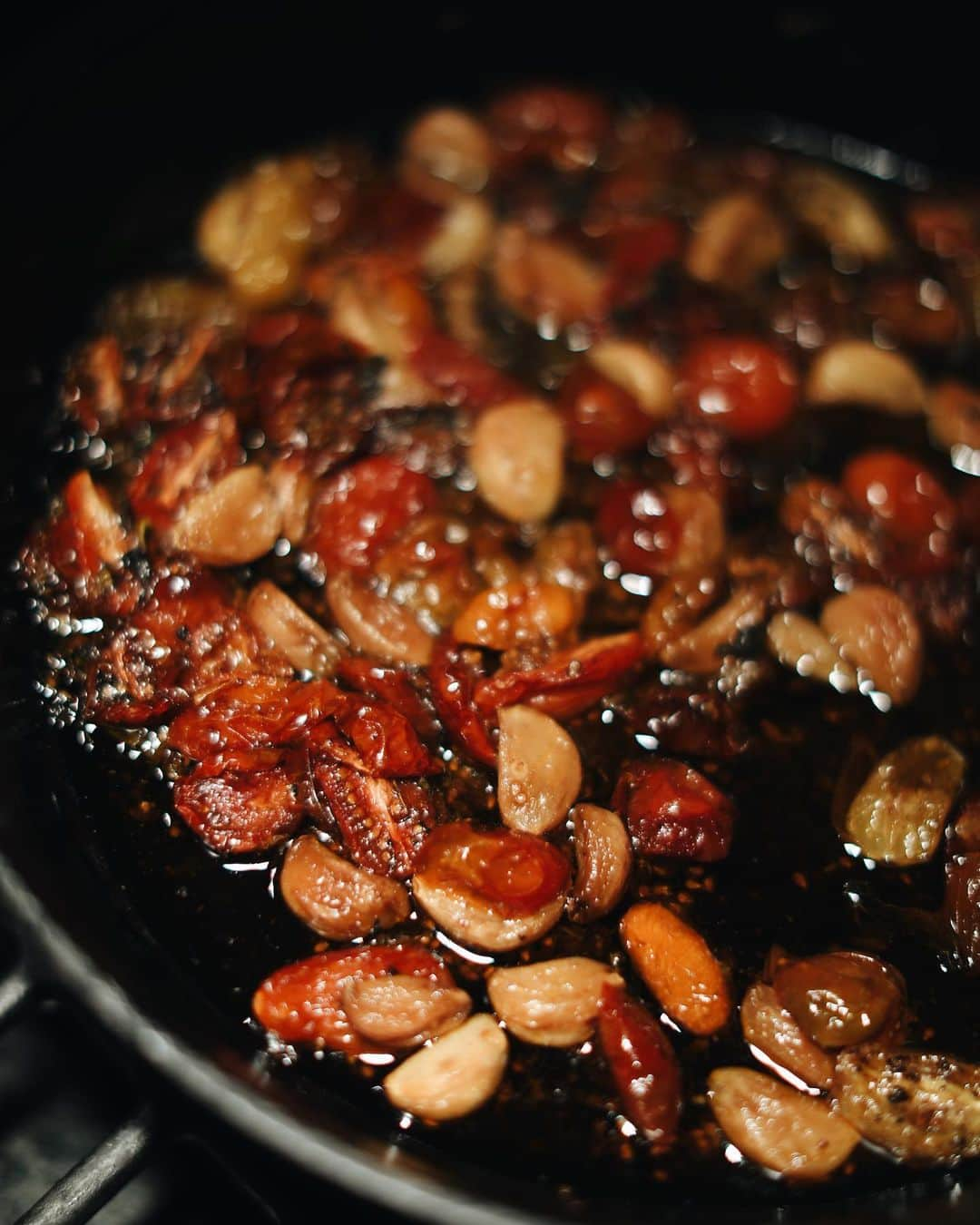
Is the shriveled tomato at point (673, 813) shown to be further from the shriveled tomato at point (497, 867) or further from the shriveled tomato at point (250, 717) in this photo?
the shriveled tomato at point (250, 717)

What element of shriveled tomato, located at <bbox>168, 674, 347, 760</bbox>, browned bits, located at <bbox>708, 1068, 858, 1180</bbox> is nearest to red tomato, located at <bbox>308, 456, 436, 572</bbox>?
shriveled tomato, located at <bbox>168, 674, 347, 760</bbox>

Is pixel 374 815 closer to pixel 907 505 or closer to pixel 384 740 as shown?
pixel 384 740

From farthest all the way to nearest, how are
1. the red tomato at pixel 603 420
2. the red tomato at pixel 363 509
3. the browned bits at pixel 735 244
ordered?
1. the browned bits at pixel 735 244
2. the red tomato at pixel 603 420
3. the red tomato at pixel 363 509

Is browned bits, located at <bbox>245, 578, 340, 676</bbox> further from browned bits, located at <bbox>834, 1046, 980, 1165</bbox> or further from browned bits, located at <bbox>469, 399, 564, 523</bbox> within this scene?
browned bits, located at <bbox>834, 1046, 980, 1165</bbox>

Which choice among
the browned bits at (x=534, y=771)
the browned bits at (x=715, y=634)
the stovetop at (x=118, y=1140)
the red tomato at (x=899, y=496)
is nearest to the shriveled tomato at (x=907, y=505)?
the red tomato at (x=899, y=496)

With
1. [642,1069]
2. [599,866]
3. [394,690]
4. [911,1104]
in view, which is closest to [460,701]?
[394,690]

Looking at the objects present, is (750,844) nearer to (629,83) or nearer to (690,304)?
(690,304)

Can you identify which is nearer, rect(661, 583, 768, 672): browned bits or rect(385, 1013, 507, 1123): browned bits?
rect(385, 1013, 507, 1123): browned bits
